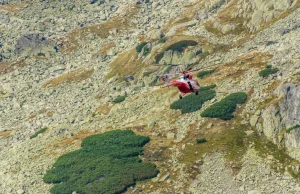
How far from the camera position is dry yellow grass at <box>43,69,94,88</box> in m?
93.8

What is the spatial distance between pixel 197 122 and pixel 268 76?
1121 cm

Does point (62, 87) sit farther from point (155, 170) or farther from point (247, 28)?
point (155, 170)

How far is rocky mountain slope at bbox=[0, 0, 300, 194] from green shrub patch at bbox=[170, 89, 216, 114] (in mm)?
853

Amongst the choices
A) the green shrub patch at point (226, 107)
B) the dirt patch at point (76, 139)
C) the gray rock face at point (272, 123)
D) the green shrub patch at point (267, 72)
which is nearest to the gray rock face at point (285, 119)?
the gray rock face at point (272, 123)

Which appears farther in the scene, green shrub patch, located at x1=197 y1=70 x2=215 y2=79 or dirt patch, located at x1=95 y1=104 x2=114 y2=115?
dirt patch, located at x1=95 y1=104 x2=114 y2=115

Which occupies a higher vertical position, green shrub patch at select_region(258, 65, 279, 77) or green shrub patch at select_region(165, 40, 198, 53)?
green shrub patch at select_region(165, 40, 198, 53)

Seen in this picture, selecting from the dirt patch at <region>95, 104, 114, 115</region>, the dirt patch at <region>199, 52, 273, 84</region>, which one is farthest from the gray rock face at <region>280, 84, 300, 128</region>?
the dirt patch at <region>95, 104, 114, 115</region>

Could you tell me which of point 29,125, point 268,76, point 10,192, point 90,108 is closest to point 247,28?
point 268,76

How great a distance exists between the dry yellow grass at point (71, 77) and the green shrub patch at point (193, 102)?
34.2 metres

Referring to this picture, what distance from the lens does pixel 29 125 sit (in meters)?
77.1

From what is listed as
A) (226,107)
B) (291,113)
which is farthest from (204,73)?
(291,113)

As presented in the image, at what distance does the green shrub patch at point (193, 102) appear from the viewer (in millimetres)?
60800

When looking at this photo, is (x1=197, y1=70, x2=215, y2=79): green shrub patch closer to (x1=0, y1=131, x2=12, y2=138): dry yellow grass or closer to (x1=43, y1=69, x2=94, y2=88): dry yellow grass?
(x1=43, y1=69, x2=94, y2=88): dry yellow grass

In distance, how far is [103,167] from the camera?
53.2m
